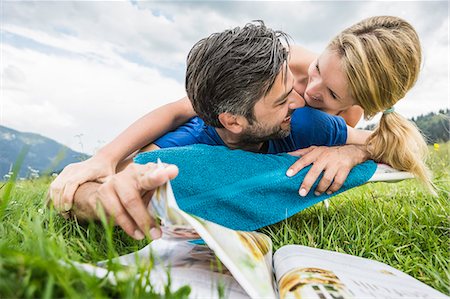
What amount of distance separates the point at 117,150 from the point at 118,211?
3.31 feet

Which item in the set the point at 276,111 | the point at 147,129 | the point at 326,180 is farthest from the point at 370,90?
the point at 147,129

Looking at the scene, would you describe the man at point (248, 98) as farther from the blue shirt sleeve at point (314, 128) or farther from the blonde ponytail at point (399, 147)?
the blonde ponytail at point (399, 147)

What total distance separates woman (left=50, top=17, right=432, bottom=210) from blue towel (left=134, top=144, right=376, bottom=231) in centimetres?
27

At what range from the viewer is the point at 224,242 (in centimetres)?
117

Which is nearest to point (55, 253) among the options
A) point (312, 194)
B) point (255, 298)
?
point (255, 298)

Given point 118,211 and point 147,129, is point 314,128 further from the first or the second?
point 118,211

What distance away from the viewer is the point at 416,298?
45.7 inches

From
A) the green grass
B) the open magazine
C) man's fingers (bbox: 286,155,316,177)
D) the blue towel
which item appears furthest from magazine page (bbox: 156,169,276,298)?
man's fingers (bbox: 286,155,316,177)

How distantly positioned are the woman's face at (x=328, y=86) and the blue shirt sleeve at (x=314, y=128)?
89 millimetres

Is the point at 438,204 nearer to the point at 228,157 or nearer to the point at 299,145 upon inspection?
the point at 299,145

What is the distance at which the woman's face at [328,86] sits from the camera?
2322 millimetres

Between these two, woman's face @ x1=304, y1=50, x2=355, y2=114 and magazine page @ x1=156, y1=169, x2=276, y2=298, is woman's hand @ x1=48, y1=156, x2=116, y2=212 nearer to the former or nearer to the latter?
magazine page @ x1=156, y1=169, x2=276, y2=298

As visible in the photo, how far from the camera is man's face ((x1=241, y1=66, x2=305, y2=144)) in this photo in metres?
2.15

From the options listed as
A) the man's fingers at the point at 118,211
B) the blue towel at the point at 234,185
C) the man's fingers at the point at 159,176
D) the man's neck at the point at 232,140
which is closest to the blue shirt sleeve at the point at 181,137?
the man's neck at the point at 232,140
